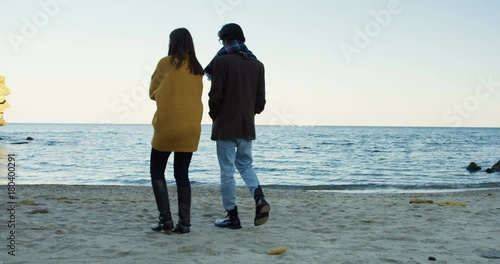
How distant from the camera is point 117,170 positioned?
1883 centimetres

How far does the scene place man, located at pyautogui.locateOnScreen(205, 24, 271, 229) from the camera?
14.7 feet

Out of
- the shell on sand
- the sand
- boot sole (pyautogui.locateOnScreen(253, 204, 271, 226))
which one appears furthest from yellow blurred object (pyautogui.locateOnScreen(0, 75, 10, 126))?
the shell on sand

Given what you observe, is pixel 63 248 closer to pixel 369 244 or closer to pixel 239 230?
pixel 239 230

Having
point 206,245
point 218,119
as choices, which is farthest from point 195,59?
point 206,245

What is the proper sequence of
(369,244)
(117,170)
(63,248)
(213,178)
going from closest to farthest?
1. (63,248)
2. (369,244)
3. (213,178)
4. (117,170)

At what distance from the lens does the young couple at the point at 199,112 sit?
4.18 metres

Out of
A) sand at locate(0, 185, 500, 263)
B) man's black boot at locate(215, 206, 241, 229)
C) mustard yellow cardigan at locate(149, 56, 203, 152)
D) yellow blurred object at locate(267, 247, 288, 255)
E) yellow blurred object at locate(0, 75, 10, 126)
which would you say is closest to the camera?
sand at locate(0, 185, 500, 263)

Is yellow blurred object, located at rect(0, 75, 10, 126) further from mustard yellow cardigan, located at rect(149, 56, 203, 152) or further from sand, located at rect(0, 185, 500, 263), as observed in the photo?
mustard yellow cardigan, located at rect(149, 56, 203, 152)

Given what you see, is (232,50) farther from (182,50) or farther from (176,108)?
(176,108)

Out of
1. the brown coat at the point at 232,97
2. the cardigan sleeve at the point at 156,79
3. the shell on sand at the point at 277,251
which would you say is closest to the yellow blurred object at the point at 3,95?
the cardigan sleeve at the point at 156,79

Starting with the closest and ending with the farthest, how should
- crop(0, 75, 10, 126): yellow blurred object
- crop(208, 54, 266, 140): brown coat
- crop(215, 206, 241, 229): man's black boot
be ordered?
crop(208, 54, 266, 140): brown coat, crop(215, 206, 241, 229): man's black boot, crop(0, 75, 10, 126): yellow blurred object

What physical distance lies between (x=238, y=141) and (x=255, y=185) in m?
0.47

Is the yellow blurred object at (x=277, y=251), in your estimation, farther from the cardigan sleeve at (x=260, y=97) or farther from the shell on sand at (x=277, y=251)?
the cardigan sleeve at (x=260, y=97)

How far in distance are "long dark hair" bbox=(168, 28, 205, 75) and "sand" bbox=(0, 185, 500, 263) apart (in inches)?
59.7
